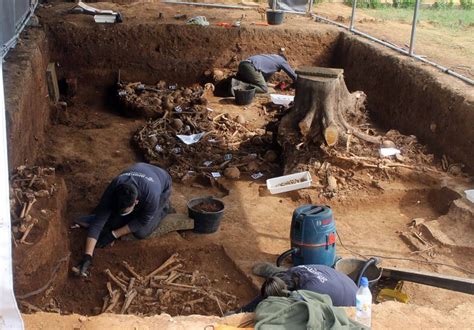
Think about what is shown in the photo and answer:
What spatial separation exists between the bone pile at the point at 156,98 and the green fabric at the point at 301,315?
310 inches

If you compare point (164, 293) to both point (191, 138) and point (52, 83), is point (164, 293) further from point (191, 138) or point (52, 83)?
point (52, 83)

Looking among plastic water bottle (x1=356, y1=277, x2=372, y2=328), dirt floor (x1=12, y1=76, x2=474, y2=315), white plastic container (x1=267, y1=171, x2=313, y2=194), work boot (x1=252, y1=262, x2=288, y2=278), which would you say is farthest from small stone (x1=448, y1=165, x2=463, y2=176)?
plastic water bottle (x1=356, y1=277, x2=372, y2=328)

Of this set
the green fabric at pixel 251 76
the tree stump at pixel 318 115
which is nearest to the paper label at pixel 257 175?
the tree stump at pixel 318 115

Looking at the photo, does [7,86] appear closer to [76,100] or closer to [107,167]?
[107,167]

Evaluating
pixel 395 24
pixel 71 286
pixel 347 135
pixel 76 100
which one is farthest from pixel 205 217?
pixel 395 24

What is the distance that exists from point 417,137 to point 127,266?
5464 mm

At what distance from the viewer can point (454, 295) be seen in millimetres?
5730

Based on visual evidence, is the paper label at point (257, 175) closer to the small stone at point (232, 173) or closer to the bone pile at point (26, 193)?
the small stone at point (232, 173)

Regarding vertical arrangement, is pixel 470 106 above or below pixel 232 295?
above

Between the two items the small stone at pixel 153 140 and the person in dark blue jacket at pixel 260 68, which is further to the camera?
the person in dark blue jacket at pixel 260 68

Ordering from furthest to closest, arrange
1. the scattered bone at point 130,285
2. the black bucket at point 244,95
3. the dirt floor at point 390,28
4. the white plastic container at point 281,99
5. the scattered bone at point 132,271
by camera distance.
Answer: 1. the black bucket at point 244,95
2. the dirt floor at point 390,28
3. the white plastic container at point 281,99
4. the scattered bone at point 132,271
5. the scattered bone at point 130,285

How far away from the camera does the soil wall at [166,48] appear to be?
12.4m

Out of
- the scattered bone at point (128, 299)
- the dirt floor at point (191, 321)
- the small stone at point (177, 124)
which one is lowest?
the scattered bone at point (128, 299)

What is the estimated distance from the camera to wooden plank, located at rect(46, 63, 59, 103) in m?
11.3
